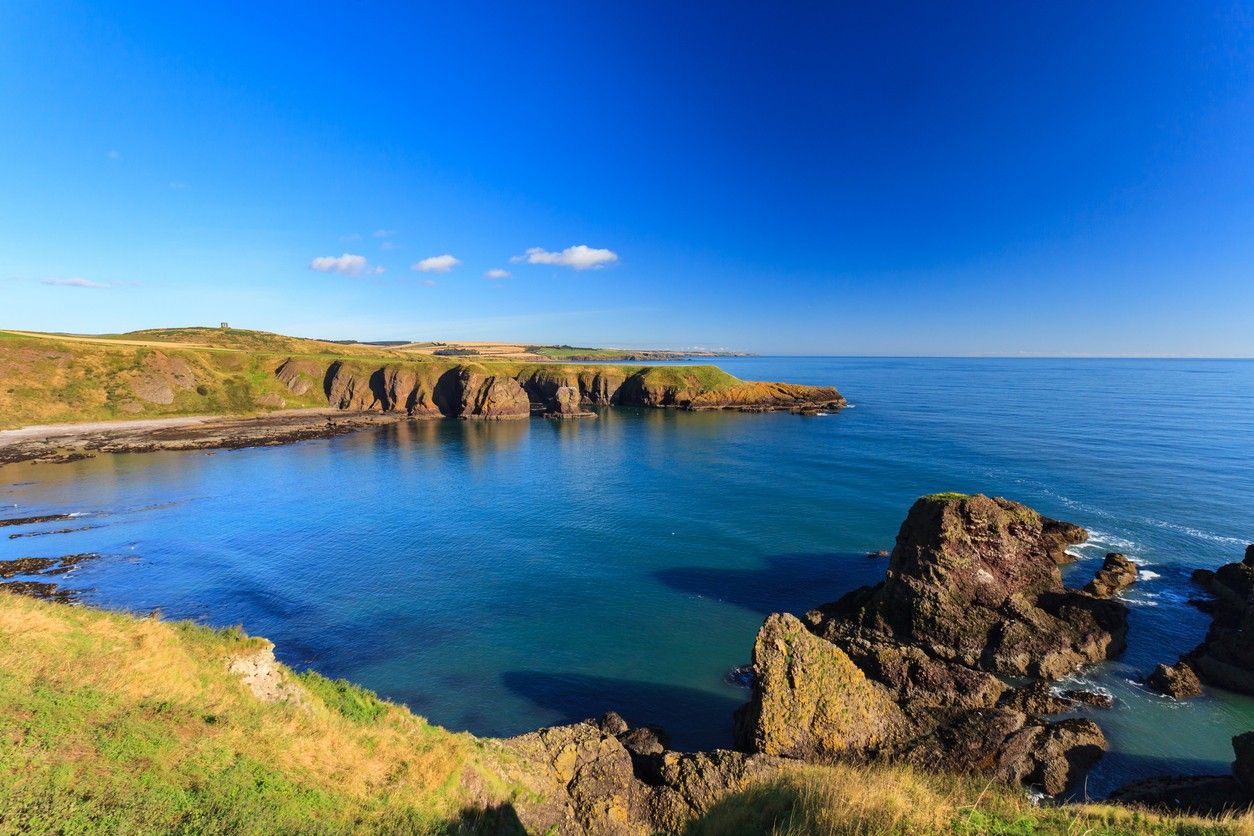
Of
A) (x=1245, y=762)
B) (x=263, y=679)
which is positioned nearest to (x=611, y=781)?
(x=263, y=679)

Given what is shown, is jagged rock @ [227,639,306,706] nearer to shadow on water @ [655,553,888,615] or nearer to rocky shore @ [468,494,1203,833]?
rocky shore @ [468,494,1203,833]

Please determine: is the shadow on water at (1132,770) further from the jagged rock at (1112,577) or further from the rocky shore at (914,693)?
the jagged rock at (1112,577)

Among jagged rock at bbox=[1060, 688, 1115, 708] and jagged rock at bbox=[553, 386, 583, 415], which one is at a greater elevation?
jagged rock at bbox=[553, 386, 583, 415]

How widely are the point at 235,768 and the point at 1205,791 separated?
30.4 metres

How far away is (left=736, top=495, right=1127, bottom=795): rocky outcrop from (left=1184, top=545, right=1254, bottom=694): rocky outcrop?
3312mm

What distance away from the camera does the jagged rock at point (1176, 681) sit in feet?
80.7

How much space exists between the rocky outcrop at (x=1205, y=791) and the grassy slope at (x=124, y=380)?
122164mm

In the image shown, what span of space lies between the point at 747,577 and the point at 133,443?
99446mm

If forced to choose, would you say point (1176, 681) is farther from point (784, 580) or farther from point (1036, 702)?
point (784, 580)

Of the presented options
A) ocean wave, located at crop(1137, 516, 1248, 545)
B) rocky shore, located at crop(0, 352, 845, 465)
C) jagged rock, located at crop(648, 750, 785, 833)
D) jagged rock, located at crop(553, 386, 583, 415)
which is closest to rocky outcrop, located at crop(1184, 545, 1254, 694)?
ocean wave, located at crop(1137, 516, 1248, 545)

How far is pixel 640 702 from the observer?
25328 millimetres

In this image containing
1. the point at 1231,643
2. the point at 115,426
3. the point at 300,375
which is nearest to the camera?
the point at 1231,643

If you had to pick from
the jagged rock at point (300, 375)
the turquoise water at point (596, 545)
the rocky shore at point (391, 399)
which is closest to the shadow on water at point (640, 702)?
the turquoise water at point (596, 545)

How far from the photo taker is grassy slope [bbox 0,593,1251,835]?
1014cm
